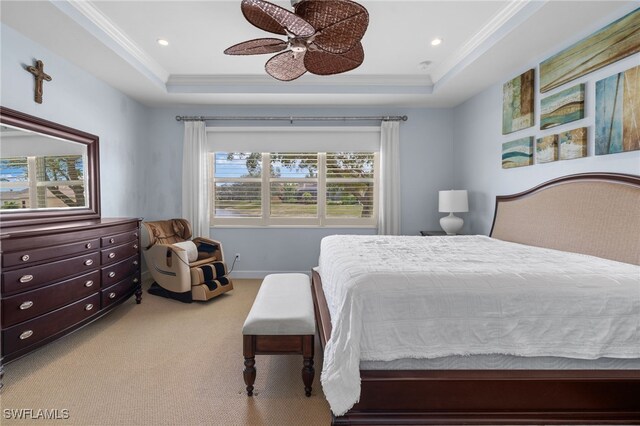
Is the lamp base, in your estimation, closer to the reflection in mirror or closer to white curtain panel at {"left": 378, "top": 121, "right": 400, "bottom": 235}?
white curtain panel at {"left": 378, "top": 121, "right": 400, "bottom": 235}

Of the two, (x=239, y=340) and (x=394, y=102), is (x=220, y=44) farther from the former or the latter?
(x=239, y=340)

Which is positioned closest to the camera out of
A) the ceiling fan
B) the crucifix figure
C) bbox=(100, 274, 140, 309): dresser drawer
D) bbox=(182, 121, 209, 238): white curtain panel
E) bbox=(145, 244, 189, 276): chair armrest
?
the ceiling fan

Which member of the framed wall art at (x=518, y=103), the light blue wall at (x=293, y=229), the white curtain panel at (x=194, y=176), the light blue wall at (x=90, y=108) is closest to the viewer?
the light blue wall at (x=90, y=108)

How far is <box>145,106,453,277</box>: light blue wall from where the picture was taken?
175 inches

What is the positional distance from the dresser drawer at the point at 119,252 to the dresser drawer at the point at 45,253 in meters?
0.15

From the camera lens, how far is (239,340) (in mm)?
2582

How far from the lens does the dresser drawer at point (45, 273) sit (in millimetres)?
1926

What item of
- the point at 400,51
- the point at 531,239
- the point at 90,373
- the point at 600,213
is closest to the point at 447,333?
the point at 600,213

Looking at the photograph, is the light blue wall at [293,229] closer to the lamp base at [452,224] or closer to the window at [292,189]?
the window at [292,189]

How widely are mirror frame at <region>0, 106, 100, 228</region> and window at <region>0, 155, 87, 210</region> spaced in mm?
68

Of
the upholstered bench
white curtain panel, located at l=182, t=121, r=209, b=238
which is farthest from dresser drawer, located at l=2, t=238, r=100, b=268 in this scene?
white curtain panel, located at l=182, t=121, r=209, b=238

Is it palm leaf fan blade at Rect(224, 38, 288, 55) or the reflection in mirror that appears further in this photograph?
the reflection in mirror

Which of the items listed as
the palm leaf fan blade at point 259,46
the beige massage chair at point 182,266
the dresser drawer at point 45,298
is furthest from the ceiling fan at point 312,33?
the beige massage chair at point 182,266

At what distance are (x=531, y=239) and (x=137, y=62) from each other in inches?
169
